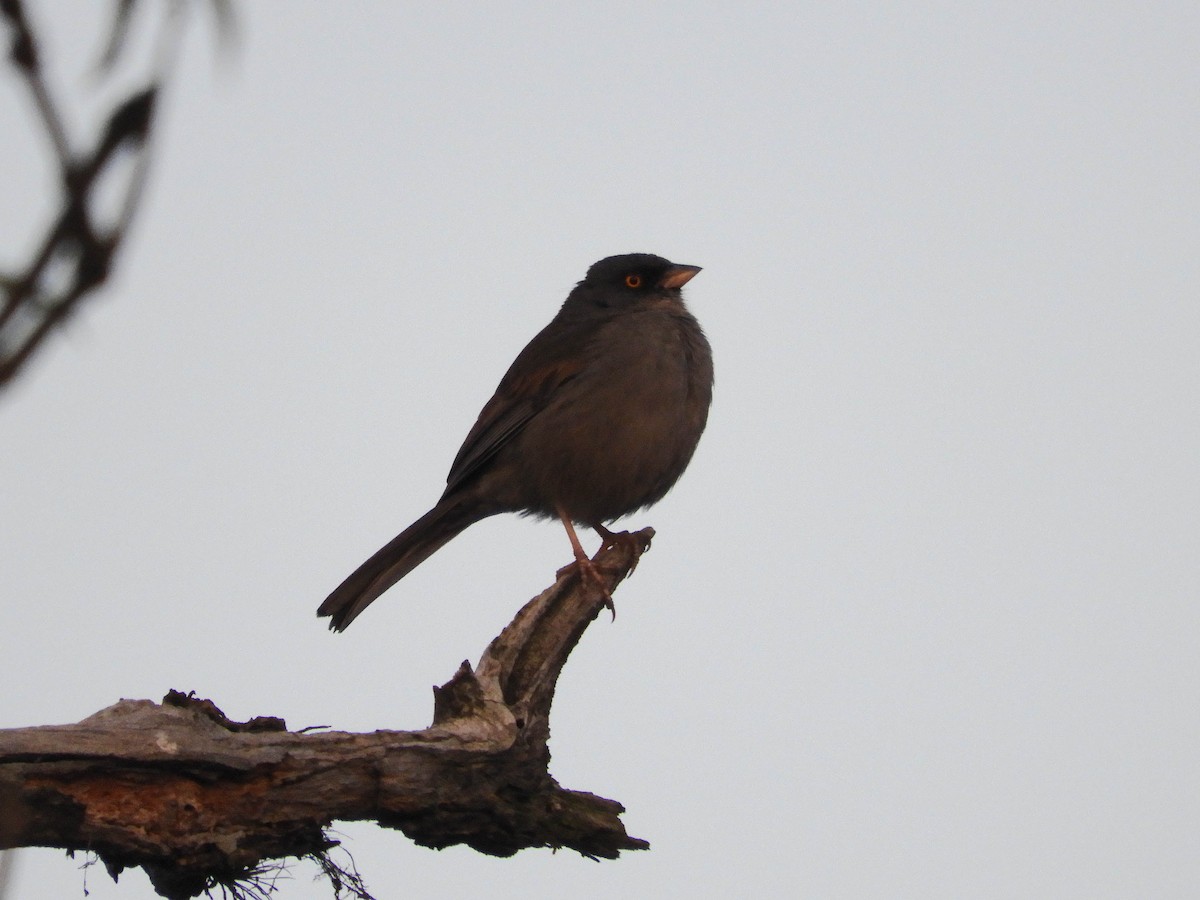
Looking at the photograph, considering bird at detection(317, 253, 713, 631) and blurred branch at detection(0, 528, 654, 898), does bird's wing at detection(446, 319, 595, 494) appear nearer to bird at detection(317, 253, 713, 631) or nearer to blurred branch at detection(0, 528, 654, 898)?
bird at detection(317, 253, 713, 631)

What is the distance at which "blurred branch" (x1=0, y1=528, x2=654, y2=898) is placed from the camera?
3.85 m

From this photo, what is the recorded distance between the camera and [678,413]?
7.03 metres

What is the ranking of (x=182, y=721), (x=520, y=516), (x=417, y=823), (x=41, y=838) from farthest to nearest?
1. (x=520, y=516)
2. (x=417, y=823)
3. (x=182, y=721)
4. (x=41, y=838)

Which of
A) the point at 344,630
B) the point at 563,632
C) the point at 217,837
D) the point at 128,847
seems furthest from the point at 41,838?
the point at 344,630

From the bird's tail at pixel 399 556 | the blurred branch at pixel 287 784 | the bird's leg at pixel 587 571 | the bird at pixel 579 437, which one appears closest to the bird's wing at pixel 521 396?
the bird at pixel 579 437

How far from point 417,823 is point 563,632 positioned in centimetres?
97

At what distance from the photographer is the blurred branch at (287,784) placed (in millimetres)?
3848

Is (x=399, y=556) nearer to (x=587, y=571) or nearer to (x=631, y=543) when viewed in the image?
(x=631, y=543)

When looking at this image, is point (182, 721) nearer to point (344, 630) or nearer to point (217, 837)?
point (217, 837)

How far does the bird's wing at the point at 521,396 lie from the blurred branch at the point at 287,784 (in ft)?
8.06

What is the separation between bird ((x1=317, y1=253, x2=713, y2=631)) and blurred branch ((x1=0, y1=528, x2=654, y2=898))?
2.13 m

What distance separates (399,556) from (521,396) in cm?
115

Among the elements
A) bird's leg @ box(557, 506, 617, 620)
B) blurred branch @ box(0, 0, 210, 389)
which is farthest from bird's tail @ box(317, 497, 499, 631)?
blurred branch @ box(0, 0, 210, 389)

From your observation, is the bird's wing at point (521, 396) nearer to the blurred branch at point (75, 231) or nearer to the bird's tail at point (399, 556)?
the bird's tail at point (399, 556)
